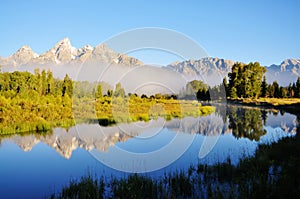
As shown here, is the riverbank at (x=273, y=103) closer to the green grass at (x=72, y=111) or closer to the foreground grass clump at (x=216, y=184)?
the green grass at (x=72, y=111)

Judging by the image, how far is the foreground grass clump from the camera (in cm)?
581

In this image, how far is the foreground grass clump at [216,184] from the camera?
5.81 metres

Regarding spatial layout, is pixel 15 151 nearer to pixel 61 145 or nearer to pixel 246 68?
pixel 61 145

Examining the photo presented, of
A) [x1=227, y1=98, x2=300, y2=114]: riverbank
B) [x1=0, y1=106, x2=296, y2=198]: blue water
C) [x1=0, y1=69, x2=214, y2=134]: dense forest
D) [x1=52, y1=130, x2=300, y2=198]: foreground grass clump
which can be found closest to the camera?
[x1=52, y1=130, x2=300, y2=198]: foreground grass clump

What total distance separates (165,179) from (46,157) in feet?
25.7

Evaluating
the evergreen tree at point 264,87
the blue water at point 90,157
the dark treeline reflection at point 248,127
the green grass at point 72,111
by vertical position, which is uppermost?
the evergreen tree at point 264,87

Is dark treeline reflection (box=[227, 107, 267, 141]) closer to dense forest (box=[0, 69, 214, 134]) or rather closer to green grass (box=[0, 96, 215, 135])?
green grass (box=[0, 96, 215, 135])

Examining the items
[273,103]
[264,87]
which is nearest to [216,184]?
[273,103]

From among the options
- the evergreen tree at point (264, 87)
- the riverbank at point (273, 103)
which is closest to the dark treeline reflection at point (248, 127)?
the riverbank at point (273, 103)

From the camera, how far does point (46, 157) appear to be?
13477mm

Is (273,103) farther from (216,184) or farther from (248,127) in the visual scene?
(216,184)

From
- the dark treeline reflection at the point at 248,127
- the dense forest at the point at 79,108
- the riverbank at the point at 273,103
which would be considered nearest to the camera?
the dark treeline reflection at the point at 248,127

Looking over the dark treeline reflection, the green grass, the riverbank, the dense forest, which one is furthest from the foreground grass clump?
the riverbank

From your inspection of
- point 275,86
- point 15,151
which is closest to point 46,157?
point 15,151
